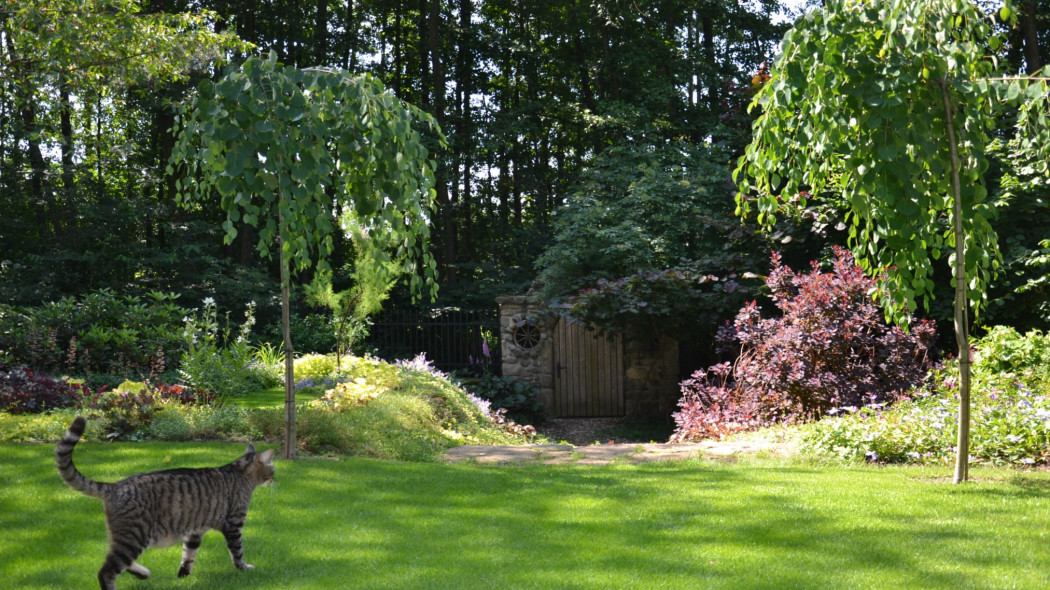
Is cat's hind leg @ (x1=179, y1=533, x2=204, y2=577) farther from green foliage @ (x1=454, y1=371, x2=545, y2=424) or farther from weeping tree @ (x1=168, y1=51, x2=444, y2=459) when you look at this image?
green foliage @ (x1=454, y1=371, x2=545, y2=424)

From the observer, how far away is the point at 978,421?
20.7 feet

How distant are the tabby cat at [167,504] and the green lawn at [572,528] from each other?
0.22 metres

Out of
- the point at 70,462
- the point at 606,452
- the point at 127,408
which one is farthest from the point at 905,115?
the point at 127,408

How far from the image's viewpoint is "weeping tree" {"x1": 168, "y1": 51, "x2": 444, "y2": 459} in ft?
16.5

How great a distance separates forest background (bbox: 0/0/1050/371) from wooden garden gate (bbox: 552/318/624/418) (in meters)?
0.96

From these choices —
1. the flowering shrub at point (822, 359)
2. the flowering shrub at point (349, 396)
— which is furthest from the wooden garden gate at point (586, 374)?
the flowering shrub at point (349, 396)

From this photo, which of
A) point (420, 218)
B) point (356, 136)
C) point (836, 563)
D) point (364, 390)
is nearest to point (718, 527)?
point (836, 563)

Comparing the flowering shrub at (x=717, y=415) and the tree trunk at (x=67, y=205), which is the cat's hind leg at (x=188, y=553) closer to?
the flowering shrub at (x=717, y=415)

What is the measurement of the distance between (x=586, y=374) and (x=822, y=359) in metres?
5.10

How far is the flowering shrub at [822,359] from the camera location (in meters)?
8.10

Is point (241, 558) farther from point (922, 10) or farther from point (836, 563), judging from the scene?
point (922, 10)

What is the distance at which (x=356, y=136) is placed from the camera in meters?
5.35

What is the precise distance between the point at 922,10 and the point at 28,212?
16874mm

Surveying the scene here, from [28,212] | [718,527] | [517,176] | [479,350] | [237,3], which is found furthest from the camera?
[517,176]
